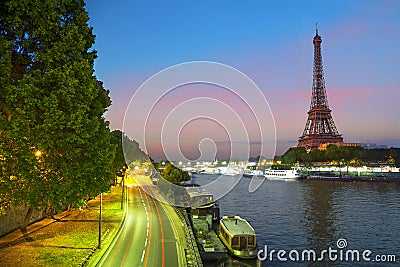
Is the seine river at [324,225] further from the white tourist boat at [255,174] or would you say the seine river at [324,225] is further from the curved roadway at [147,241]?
the white tourist boat at [255,174]

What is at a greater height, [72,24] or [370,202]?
[72,24]

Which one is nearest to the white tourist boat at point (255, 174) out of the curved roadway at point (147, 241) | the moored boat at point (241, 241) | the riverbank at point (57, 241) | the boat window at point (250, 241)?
the curved roadway at point (147, 241)

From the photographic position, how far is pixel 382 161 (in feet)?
595

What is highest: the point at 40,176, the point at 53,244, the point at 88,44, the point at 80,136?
the point at 88,44

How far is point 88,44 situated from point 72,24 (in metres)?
3.02

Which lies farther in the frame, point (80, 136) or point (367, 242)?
point (367, 242)

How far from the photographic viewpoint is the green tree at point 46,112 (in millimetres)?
21719

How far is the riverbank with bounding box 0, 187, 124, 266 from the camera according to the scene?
81.5 ft

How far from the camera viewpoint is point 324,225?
54688mm

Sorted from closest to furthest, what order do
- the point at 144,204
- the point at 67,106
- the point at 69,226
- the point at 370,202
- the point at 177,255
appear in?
the point at 67,106
the point at 177,255
the point at 69,226
the point at 144,204
the point at 370,202

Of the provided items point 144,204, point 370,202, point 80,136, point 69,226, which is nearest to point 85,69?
point 80,136

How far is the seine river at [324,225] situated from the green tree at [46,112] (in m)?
18.6

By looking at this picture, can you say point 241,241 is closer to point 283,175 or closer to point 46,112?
point 46,112

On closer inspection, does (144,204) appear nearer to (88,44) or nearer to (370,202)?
A: (88,44)
